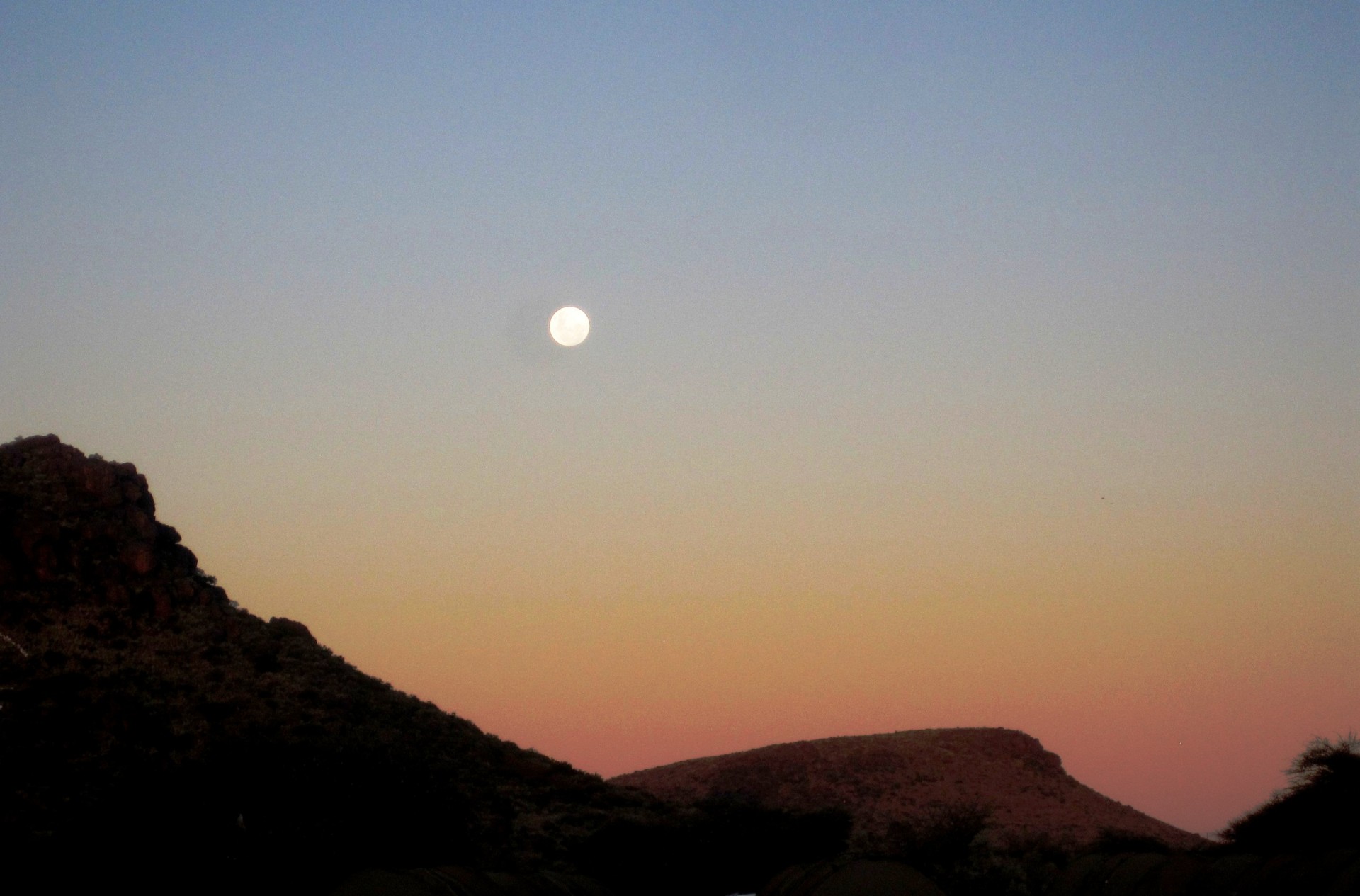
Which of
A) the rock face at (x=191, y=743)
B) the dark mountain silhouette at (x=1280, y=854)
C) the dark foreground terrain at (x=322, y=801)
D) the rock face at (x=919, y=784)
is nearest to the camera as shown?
the dark mountain silhouette at (x=1280, y=854)

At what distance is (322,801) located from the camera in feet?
146

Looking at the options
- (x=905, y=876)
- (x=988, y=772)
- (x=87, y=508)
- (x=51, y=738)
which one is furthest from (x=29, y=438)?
(x=988, y=772)

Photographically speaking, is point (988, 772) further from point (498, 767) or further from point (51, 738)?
point (51, 738)

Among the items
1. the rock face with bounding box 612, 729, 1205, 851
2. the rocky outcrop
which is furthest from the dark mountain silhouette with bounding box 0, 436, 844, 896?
the rock face with bounding box 612, 729, 1205, 851

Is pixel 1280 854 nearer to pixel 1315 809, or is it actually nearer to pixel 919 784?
pixel 1315 809

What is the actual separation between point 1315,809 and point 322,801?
30.5 metres

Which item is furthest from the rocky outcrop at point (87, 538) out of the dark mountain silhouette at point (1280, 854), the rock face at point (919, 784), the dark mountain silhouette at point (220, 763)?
the dark mountain silhouette at point (1280, 854)

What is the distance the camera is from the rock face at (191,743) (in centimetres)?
3459

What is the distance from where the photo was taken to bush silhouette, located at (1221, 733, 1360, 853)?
30.2 metres

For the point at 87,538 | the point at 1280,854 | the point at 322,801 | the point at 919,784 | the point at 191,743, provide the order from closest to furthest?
the point at 1280,854
the point at 322,801
the point at 191,743
the point at 87,538
the point at 919,784

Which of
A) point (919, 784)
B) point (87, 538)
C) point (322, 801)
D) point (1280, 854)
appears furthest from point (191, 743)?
point (919, 784)

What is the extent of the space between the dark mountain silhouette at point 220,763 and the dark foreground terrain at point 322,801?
5.0 inches

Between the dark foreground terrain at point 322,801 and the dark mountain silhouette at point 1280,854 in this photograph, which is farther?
the dark foreground terrain at point 322,801

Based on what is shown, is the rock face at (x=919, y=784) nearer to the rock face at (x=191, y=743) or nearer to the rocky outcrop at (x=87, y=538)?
the rock face at (x=191, y=743)
